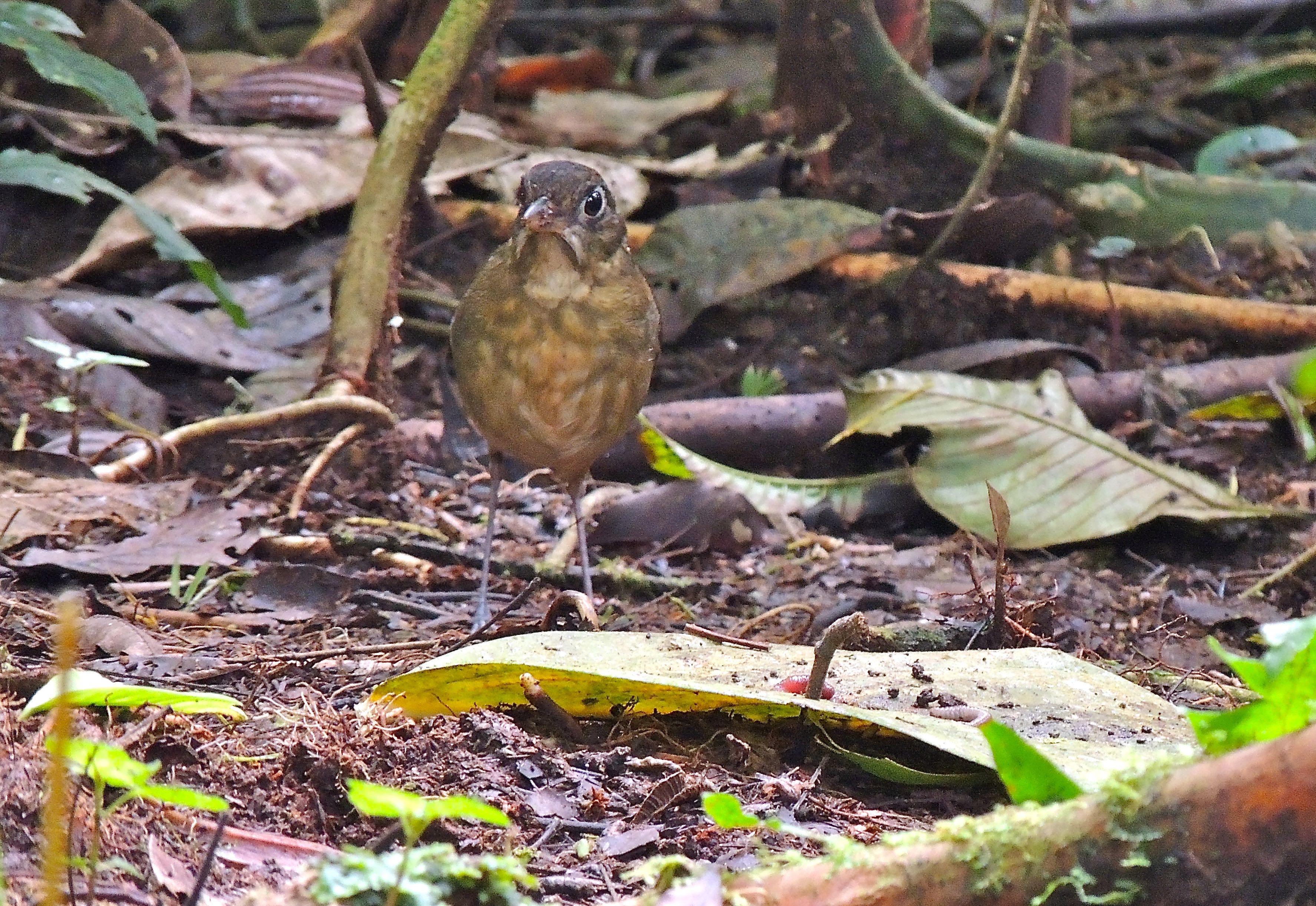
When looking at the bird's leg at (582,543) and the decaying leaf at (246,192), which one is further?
the decaying leaf at (246,192)

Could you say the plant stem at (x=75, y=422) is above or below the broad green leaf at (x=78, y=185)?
below

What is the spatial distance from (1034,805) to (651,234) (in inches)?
180

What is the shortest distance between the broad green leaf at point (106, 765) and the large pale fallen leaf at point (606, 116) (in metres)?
5.58

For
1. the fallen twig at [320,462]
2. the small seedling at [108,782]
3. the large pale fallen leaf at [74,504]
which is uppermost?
the small seedling at [108,782]

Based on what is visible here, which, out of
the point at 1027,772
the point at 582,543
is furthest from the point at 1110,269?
the point at 1027,772

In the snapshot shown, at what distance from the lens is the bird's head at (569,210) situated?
13.5 ft

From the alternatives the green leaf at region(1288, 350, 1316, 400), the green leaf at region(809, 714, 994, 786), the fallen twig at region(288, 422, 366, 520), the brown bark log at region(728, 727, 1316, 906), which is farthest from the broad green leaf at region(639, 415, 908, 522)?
the green leaf at region(1288, 350, 1316, 400)

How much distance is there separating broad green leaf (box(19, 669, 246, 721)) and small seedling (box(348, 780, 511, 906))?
54 cm

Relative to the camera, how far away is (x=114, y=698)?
2.22 metres

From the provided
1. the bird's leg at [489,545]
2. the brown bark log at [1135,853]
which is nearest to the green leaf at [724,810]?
the brown bark log at [1135,853]

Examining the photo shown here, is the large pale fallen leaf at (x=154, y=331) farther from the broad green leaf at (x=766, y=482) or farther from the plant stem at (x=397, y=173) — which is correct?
the broad green leaf at (x=766, y=482)

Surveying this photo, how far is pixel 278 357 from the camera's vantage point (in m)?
5.46

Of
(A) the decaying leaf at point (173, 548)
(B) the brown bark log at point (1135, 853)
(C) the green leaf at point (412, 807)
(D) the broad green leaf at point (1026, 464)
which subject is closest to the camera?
(B) the brown bark log at point (1135, 853)

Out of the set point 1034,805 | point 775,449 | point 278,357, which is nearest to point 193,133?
point 278,357
